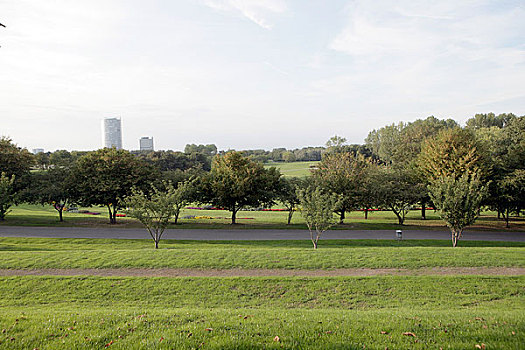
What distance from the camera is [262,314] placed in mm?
8031

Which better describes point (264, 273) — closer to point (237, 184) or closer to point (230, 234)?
point (230, 234)

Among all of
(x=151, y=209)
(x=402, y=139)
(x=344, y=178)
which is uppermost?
(x=402, y=139)

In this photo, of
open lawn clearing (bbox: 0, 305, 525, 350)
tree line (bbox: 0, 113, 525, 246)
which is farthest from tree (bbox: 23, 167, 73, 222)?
open lawn clearing (bbox: 0, 305, 525, 350)

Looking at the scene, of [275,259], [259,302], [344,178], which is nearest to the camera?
[259,302]

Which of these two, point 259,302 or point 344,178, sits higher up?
point 344,178

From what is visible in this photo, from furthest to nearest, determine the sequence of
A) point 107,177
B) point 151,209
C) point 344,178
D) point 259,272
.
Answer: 1. point 344,178
2. point 107,177
3. point 151,209
4. point 259,272

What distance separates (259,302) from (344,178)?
21918 mm

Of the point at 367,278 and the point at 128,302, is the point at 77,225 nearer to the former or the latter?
the point at 128,302

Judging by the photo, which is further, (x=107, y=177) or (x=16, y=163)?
(x=16, y=163)

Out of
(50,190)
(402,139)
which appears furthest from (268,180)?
(402,139)

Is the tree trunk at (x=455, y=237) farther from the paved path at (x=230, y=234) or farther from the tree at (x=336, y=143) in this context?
the tree at (x=336, y=143)

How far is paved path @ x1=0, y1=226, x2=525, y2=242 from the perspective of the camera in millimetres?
25094

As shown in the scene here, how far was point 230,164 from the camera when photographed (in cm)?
3042

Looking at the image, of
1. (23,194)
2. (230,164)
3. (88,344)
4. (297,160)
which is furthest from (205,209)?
(297,160)
